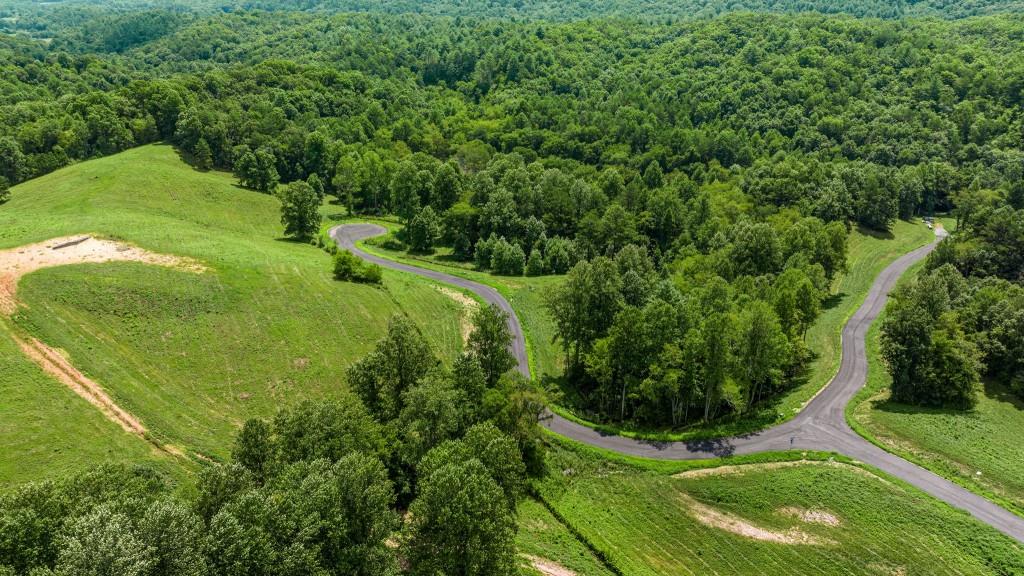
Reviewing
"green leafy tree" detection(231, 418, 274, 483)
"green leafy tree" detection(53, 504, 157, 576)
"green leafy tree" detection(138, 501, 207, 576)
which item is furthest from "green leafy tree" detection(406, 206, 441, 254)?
"green leafy tree" detection(53, 504, 157, 576)

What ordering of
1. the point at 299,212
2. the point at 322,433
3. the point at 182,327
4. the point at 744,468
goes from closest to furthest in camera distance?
the point at 322,433, the point at 744,468, the point at 182,327, the point at 299,212

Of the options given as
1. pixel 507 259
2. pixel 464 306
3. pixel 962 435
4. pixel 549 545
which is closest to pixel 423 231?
pixel 507 259

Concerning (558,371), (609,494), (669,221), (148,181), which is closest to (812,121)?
(669,221)

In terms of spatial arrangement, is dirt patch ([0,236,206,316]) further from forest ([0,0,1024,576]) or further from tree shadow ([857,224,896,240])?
tree shadow ([857,224,896,240])

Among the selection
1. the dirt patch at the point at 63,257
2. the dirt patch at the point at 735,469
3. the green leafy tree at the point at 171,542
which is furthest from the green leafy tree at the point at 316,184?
the green leafy tree at the point at 171,542

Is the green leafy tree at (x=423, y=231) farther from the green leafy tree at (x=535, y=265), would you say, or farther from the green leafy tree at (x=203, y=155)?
the green leafy tree at (x=203, y=155)

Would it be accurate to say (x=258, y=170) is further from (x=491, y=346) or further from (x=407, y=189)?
(x=491, y=346)
